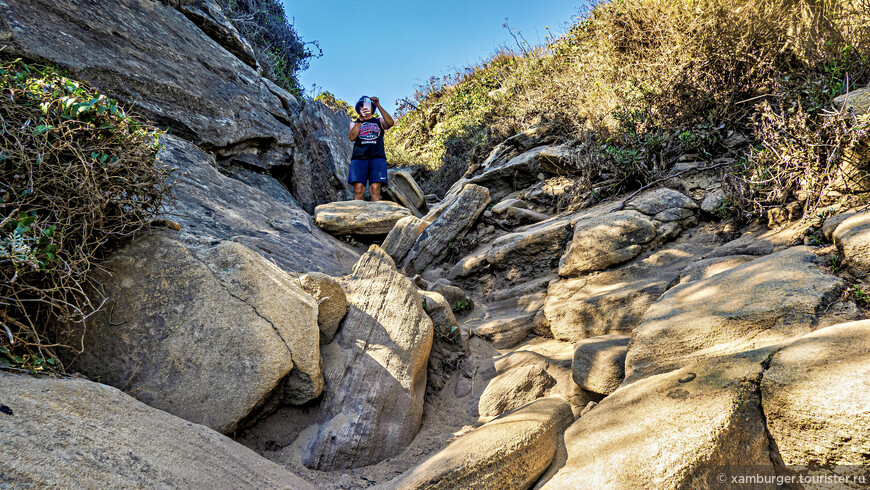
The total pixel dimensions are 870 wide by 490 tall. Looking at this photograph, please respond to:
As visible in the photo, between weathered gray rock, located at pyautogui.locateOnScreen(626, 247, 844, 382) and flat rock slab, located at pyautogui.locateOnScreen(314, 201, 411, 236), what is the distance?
13.7ft

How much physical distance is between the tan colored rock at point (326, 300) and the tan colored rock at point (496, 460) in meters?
1.44

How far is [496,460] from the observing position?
191 cm

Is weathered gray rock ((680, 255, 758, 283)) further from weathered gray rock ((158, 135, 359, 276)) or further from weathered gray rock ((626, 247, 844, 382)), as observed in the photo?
weathered gray rock ((158, 135, 359, 276))

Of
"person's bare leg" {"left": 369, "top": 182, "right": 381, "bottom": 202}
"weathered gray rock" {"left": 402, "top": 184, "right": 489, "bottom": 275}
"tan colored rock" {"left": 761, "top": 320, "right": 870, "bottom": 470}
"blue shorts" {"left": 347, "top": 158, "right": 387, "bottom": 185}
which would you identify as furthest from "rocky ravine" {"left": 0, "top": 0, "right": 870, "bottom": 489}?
"blue shorts" {"left": 347, "top": 158, "right": 387, "bottom": 185}

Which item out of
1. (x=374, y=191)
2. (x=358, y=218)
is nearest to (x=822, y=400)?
(x=358, y=218)

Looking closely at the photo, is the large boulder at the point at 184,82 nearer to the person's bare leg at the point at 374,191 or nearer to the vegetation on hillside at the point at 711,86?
the person's bare leg at the point at 374,191

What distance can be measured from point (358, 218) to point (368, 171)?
1786 millimetres

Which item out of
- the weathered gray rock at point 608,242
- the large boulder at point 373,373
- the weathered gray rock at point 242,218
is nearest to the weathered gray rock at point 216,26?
the weathered gray rock at point 242,218

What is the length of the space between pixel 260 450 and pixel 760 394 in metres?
2.60

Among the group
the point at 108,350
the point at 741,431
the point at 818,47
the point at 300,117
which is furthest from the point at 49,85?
the point at 818,47

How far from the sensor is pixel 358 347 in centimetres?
319

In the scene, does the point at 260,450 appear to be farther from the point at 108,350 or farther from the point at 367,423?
the point at 108,350

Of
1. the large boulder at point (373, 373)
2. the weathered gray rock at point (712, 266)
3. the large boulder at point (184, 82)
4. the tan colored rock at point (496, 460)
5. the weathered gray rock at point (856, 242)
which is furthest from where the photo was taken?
the large boulder at point (184, 82)

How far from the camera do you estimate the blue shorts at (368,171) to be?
7.52m
